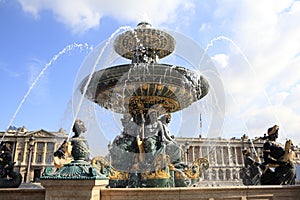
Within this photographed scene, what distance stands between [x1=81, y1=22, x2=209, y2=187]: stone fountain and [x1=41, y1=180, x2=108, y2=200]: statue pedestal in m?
3.58

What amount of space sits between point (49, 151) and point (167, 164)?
69.7m

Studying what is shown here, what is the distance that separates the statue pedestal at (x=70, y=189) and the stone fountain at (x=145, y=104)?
11.7 ft

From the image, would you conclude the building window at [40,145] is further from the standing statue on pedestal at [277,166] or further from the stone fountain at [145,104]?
the standing statue on pedestal at [277,166]

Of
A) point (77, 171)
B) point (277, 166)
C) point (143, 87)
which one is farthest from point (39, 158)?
point (77, 171)

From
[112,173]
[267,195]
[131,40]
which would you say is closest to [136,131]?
[112,173]

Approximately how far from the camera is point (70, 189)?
4.65m

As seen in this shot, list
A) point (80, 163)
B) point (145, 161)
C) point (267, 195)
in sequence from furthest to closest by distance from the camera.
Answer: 1. point (145, 161)
2. point (267, 195)
3. point (80, 163)

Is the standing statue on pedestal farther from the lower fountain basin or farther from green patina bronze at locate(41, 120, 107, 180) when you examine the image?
green patina bronze at locate(41, 120, 107, 180)

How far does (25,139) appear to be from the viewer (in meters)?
71.5

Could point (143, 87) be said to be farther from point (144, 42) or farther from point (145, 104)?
point (144, 42)

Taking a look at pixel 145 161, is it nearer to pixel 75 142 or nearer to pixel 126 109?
pixel 126 109

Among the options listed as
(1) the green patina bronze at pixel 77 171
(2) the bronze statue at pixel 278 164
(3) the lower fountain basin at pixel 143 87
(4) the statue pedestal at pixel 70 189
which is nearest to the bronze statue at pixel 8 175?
(1) the green patina bronze at pixel 77 171

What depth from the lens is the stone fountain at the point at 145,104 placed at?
863 centimetres

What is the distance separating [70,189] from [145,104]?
236 inches
